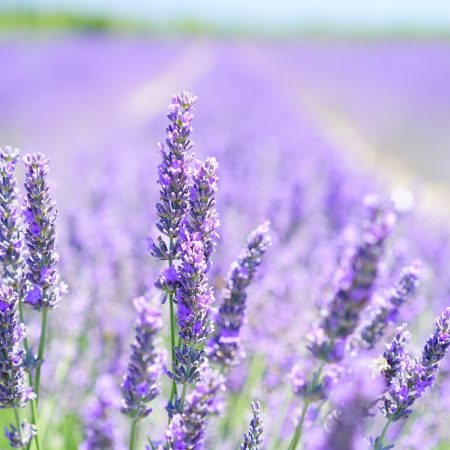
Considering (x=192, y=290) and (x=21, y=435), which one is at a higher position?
(x=192, y=290)

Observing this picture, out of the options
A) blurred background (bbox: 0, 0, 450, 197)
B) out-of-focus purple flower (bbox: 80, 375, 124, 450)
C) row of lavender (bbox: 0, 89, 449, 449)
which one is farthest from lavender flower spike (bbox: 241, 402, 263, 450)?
blurred background (bbox: 0, 0, 450, 197)

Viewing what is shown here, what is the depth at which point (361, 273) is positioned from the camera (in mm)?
1019

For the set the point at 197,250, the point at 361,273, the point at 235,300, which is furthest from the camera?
the point at 235,300

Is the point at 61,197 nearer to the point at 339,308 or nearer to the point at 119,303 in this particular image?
the point at 119,303

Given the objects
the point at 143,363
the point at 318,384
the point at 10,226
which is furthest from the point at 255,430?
the point at 10,226

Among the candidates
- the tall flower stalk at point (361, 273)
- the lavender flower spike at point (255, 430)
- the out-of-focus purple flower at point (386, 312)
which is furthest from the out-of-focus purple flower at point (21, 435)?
the out-of-focus purple flower at point (386, 312)

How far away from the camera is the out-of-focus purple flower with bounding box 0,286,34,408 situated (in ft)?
4.21

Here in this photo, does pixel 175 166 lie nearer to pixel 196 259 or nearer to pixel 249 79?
pixel 196 259

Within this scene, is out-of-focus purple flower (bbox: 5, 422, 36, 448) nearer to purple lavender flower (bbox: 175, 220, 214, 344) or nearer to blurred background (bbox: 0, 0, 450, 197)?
purple lavender flower (bbox: 175, 220, 214, 344)

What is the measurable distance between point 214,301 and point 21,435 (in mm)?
575

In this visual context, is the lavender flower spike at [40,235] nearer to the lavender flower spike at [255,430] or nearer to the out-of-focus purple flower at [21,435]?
the out-of-focus purple flower at [21,435]

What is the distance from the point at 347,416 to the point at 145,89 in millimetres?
16280

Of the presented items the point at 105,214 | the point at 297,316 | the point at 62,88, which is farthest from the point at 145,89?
the point at 297,316

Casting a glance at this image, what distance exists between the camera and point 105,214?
396cm
